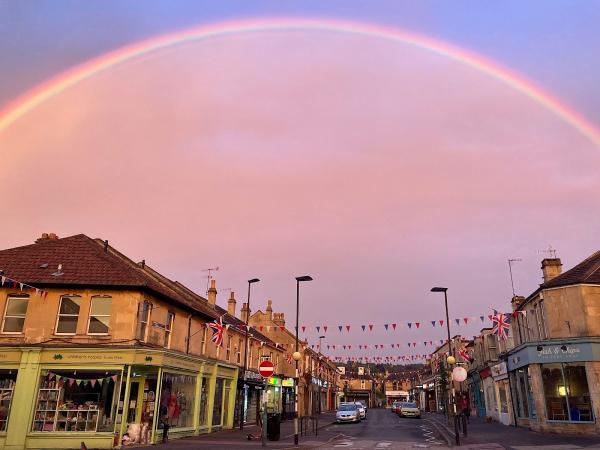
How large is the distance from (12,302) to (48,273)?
2028mm

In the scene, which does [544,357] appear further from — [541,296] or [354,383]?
[354,383]

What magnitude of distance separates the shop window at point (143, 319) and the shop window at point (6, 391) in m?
5.54

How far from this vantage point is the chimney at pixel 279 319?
194ft

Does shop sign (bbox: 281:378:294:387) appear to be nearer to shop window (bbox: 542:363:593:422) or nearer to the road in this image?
the road

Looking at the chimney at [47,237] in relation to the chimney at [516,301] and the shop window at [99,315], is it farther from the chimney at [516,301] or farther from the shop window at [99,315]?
the chimney at [516,301]

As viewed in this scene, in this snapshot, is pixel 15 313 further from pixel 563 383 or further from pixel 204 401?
pixel 563 383

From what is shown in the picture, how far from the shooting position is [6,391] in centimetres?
2156

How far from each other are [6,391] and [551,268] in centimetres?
3126

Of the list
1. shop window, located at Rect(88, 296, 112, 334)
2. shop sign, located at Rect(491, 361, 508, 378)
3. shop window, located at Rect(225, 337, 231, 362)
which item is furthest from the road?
shop window, located at Rect(88, 296, 112, 334)

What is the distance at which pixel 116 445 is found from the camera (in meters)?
20.8

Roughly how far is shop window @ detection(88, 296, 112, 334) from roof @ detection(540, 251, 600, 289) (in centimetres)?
2273

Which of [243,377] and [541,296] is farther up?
[541,296]

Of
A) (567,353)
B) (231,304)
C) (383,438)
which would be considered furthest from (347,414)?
(567,353)

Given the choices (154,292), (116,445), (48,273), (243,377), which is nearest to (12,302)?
(48,273)
